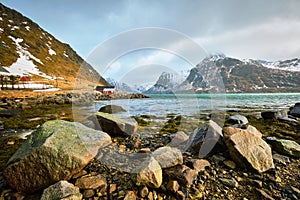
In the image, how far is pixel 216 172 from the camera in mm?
4109

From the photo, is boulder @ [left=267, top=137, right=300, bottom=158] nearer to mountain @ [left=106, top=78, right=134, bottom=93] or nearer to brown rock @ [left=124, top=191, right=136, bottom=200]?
brown rock @ [left=124, top=191, right=136, bottom=200]

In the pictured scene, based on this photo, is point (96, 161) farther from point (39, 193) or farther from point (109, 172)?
point (39, 193)

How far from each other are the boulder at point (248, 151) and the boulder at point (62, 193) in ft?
12.4

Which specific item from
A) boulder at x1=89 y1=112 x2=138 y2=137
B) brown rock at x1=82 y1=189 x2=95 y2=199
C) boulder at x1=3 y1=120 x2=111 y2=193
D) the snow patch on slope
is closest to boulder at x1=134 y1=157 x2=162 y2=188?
brown rock at x1=82 y1=189 x2=95 y2=199

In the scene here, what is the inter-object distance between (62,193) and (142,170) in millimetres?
1524

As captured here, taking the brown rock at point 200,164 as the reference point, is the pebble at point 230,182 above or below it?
Result: below

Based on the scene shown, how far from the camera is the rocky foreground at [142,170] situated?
3416 mm

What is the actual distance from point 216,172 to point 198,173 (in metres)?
0.49

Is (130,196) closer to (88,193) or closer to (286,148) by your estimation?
(88,193)

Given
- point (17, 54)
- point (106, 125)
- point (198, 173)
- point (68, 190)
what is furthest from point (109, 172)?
point (17, 54)

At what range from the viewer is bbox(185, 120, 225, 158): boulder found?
4.88 m

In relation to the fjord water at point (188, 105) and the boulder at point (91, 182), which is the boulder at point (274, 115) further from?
the boulder at point (91, 182)

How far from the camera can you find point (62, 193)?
3.06 metres

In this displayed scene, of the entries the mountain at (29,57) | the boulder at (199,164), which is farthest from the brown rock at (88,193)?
the mountain at (29,57)
